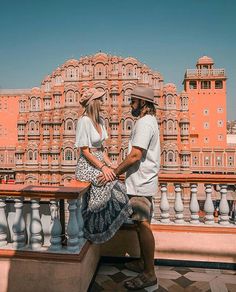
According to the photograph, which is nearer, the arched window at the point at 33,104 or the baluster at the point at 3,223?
the baluster at the point at 3,223

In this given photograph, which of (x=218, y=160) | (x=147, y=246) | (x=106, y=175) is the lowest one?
(x=218, y=160)

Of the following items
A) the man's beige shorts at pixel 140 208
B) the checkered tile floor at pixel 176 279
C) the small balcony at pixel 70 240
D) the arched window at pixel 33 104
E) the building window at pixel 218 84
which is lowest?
the checkered tile floor at pixel 176 279

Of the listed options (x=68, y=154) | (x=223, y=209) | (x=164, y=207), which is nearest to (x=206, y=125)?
(x=68, y=154)

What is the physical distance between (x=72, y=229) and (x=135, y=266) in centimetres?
82

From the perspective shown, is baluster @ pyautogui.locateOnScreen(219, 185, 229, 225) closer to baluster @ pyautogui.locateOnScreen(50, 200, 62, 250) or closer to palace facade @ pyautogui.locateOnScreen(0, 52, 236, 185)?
baluster @ pyautogui.locateOnScreen(50, 200, 62, 250)

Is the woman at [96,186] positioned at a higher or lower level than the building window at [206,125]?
lower

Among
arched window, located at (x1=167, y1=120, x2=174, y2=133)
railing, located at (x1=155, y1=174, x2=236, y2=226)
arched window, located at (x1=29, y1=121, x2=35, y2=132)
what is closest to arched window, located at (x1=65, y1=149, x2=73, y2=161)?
arched window, located at (x1=29, y1=121, x2=35, y2=132)

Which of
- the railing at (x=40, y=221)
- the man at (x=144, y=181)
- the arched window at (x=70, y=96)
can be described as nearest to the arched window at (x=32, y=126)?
the arched window at (x=70, y=96)

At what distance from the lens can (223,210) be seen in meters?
→ 2.82

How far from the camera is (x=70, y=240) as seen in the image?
2121mm

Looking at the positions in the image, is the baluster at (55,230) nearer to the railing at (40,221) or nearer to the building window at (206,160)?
the railing at (40,221)

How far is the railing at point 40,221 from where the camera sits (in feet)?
6.94

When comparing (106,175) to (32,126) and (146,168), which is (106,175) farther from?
(32,126)

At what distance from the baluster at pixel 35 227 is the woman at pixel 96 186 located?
0.39m
